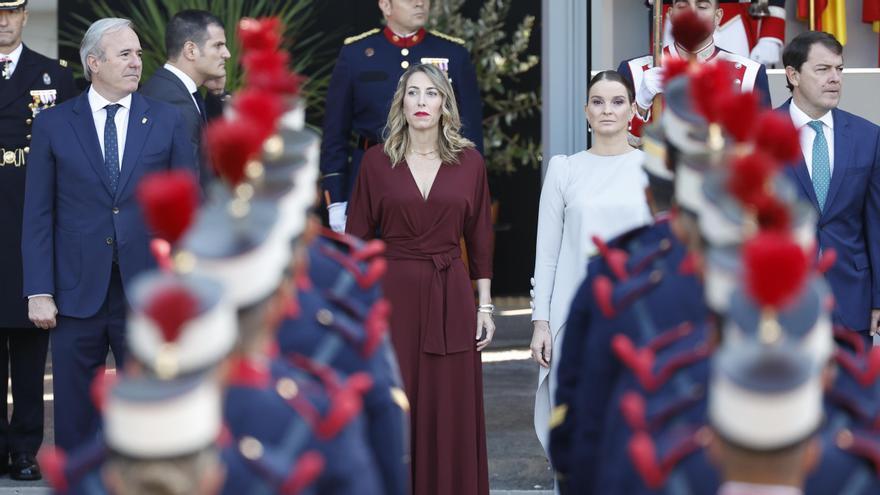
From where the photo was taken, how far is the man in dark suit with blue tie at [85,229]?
17.4 feet

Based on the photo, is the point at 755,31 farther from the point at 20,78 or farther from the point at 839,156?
the point at 20,78

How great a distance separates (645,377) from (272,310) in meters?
0.63

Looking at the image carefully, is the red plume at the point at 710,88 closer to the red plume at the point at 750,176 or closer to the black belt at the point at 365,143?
the red plume at the point at 750,176

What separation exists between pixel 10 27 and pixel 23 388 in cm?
138

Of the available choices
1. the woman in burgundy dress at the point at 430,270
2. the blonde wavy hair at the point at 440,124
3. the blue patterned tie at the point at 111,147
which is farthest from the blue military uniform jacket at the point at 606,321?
the blue patterned tie at the point at 111,147

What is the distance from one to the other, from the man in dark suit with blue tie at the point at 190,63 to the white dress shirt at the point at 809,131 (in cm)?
215

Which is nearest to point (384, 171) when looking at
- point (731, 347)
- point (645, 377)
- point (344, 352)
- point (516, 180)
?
point (344, 352)

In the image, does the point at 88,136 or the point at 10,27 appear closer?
the point at 88,136

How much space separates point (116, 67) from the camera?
5.41 meters

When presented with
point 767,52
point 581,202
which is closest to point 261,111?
point 581,202

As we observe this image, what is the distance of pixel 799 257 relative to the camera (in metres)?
1.89

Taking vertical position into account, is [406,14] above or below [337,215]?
above

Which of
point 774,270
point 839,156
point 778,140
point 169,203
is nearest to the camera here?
point 774,270

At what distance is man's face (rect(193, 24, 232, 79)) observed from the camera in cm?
592
